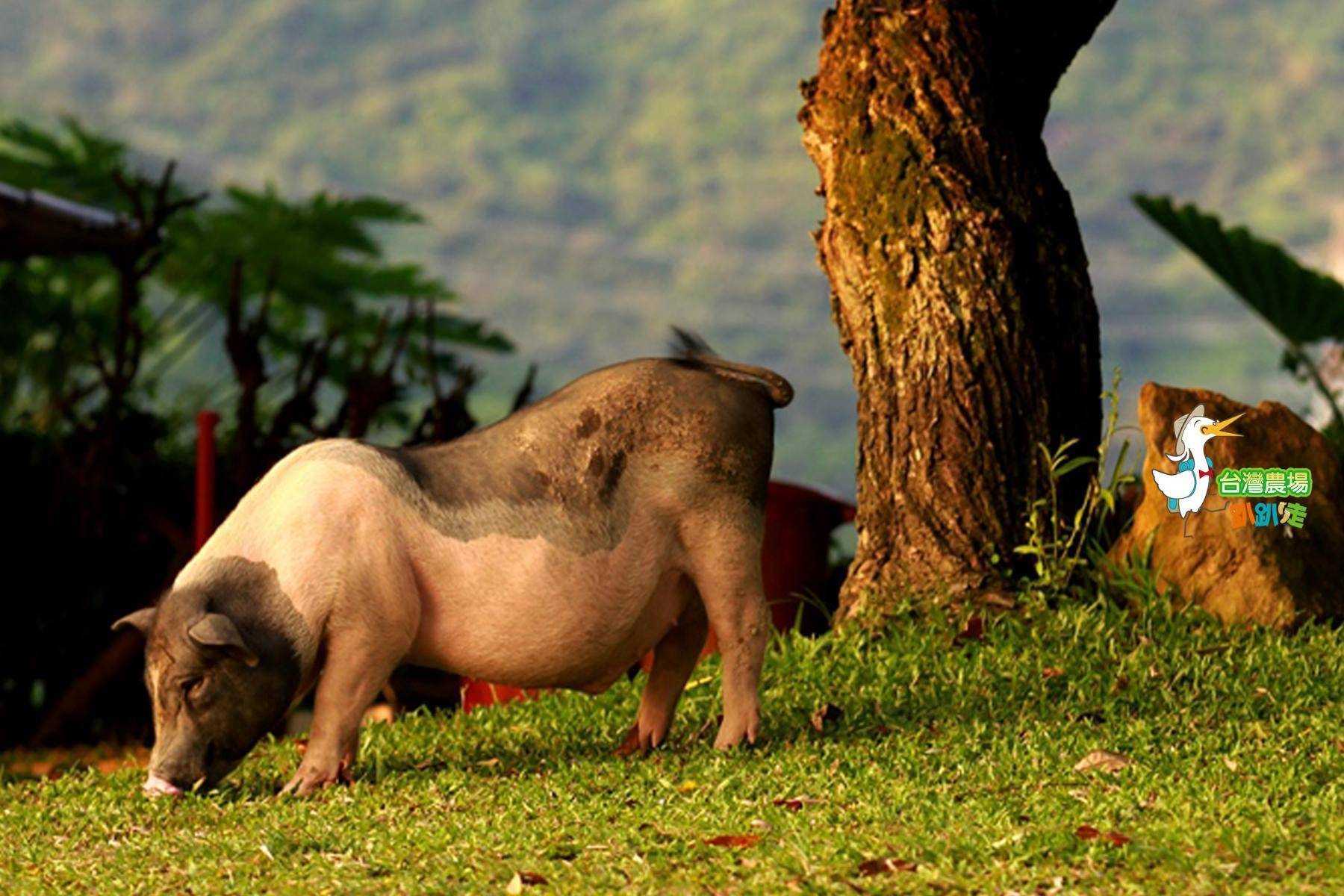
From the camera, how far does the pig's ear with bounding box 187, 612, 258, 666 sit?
4547 mm

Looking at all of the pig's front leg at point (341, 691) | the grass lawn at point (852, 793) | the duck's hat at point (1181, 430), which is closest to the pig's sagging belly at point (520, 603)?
the pig's front leg at point (341, 691)

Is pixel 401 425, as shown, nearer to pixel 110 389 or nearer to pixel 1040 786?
pixel 110 389

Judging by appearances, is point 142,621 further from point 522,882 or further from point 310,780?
point 522,882

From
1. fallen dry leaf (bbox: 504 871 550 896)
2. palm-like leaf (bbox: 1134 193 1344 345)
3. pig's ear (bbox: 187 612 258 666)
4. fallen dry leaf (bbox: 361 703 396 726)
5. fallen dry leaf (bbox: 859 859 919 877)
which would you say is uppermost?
palm-like leaf (bbox: 1134 193 1344 345)

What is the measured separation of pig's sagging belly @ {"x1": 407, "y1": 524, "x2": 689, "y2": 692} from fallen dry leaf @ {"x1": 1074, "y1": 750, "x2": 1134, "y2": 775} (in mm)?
1286

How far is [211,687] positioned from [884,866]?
1983 millimetres

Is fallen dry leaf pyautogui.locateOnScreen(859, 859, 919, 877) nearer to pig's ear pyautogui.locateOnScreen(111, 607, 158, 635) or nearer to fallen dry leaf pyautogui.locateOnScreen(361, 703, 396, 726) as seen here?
pig's ear pyautogui.locateOnScreen(111, 607, 158, 635)

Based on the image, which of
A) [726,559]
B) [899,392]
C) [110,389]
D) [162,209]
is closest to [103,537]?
[110,389]

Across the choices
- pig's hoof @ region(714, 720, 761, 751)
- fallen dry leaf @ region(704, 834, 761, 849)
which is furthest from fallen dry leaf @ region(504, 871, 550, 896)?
pig's hoof @ region(714, 720, 761, 751)

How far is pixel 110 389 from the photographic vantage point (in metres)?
9.27

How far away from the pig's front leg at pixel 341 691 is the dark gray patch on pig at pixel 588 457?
37 cm

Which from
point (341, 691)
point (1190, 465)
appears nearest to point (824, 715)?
point (341, 691)

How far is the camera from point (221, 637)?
4551 mm

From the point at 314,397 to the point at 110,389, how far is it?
106 cm
